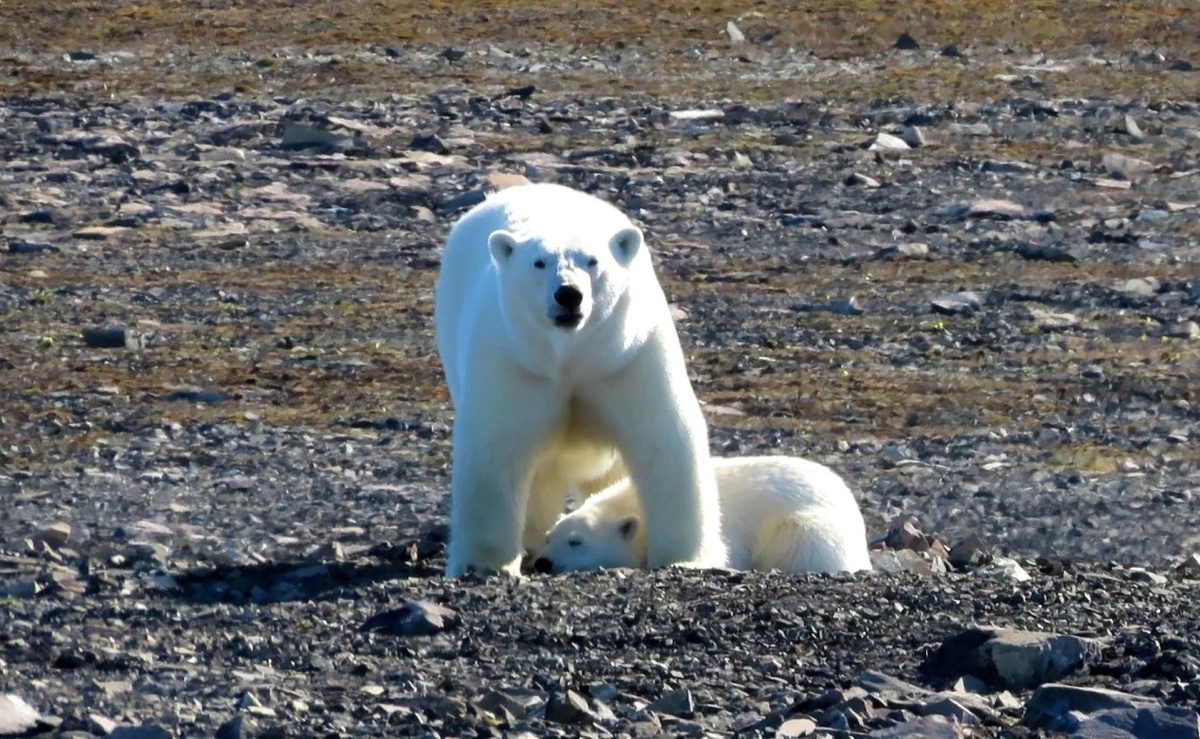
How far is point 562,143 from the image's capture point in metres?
17.1

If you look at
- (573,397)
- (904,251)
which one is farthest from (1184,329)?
(573,397)

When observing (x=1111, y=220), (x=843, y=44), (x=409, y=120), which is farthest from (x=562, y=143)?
(x=843, y=44)

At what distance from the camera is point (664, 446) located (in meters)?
7.01

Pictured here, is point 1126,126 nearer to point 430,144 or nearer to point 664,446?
point 430,144

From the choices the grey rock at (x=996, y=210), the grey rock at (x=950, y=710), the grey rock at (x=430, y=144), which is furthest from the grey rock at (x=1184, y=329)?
the grey rock at (x=950, y=710)

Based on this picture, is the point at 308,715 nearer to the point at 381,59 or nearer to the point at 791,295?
the point at 791,295

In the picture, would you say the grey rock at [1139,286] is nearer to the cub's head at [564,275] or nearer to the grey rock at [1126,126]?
the grey rock at [1126,126]

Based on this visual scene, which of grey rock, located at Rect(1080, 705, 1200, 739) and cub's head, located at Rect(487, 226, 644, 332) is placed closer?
grey rock, located at Rect(1080, 705, 1200, 739)

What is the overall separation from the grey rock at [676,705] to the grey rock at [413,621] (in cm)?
96

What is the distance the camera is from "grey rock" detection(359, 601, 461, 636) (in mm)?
5746

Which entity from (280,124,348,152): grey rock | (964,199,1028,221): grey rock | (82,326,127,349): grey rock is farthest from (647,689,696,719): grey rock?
(280,124,348,152): grey rock

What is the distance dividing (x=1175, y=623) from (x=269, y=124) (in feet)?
42.6

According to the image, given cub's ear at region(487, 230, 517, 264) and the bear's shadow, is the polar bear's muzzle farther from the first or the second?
the bear's shadow

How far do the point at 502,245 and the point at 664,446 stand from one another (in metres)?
0.86
